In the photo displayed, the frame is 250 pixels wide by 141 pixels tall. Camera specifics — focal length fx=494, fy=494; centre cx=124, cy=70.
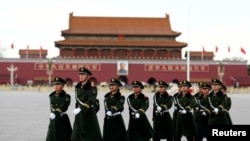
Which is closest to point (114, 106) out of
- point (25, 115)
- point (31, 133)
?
point (31, 133)

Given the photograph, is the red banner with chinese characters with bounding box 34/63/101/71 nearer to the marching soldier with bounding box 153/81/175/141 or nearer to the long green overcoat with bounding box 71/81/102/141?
the marching soldier with bounding box 153/81/175/141

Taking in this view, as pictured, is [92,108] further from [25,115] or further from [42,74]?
[42,74]

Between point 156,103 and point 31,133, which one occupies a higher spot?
point 156,103

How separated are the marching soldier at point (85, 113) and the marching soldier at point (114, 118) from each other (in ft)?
1.69

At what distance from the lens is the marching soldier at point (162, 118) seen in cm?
793

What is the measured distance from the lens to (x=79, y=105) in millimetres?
6758

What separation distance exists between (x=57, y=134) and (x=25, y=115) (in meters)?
7.95

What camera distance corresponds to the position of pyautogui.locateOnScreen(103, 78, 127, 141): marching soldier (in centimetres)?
732

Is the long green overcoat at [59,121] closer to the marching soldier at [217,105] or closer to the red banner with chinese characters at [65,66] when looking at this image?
the marching soldier at [217,105]

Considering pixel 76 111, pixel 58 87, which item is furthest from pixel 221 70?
pixel 76 111

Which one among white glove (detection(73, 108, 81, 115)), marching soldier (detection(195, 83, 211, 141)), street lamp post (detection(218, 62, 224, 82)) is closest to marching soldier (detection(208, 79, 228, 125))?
marching soldier (detection(195, 83, 211, 141))

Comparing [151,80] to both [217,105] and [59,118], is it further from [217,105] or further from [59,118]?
[59,118]

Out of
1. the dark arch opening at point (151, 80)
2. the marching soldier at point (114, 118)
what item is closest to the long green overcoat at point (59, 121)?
the marching soldier at point (114, 118)

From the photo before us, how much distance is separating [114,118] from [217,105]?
5.90 ft
